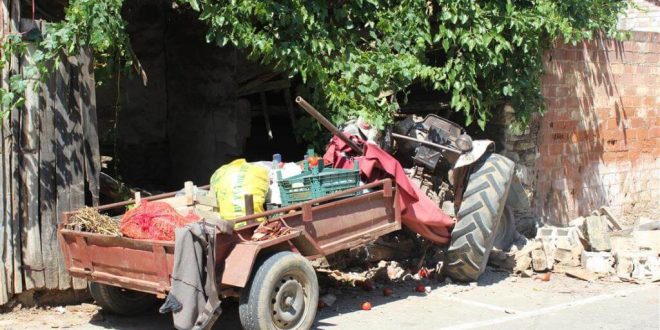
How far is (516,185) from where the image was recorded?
9.62 meters

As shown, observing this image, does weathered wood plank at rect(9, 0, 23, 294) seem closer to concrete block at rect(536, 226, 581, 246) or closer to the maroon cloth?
the maroon cloth

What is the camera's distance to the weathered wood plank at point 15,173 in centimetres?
667

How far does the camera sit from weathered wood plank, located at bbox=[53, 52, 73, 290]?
6910 millimetres

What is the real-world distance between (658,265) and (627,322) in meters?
2.25

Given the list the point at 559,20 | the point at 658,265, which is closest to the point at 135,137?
the point at 559,20

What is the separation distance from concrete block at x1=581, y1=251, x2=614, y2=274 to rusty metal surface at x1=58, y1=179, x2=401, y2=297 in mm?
3148

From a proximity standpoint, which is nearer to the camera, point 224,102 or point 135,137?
point 224,102

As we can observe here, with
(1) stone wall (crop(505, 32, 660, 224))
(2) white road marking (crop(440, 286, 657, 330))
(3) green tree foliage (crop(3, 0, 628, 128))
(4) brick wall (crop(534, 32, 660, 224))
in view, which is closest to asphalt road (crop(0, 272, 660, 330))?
(2) white road marking (crop(440, 286, 657, 330))

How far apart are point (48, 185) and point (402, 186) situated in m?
3.27

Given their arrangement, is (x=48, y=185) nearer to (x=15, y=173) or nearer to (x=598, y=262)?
(x=15, y=173)

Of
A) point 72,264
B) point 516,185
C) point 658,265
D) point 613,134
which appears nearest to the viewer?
point 72,264

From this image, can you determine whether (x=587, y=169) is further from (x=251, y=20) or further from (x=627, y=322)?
(x=251, y=20)

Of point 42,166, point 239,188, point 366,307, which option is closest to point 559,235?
point 366,307

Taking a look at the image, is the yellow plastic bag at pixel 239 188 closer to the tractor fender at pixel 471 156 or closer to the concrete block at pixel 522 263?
the tractor fender at pixel 471 156
